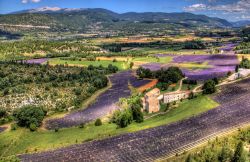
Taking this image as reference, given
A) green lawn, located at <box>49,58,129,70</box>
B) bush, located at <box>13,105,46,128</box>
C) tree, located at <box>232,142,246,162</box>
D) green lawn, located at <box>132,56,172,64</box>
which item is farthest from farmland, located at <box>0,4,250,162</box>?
green lawn, located at <box>132,56,172,64</box>

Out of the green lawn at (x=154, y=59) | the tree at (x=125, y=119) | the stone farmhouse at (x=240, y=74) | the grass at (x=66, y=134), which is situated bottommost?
the grass at (x=66, y=134)

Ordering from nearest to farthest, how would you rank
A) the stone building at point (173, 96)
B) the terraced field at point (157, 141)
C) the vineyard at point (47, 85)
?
the terraced field at point (157, 141) < the stone building at point (173, 96) < the vineyard at point (47, 85)

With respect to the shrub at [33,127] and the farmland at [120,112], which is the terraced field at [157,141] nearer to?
the farmland at [120,112]

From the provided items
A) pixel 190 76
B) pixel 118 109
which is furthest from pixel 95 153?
pixel 190 76

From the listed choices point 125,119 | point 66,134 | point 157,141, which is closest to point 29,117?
point 66,134

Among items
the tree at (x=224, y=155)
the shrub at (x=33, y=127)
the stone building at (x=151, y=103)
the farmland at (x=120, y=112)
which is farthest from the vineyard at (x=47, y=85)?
the tree at (x=224, y=155)

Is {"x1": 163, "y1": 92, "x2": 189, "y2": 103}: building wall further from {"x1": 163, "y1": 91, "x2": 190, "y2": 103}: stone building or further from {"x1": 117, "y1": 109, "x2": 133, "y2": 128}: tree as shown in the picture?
{"x1": 117, "y1": 109, "x2": 133, "y2": 128}: tree
